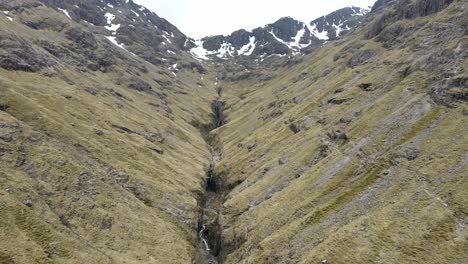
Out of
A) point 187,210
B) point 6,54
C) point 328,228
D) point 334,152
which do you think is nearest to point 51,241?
point 187,210

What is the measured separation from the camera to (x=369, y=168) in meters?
85.3

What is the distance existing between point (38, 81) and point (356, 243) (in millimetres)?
128841

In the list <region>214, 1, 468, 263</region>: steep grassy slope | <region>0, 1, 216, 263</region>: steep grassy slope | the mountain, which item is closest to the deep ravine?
the mountain

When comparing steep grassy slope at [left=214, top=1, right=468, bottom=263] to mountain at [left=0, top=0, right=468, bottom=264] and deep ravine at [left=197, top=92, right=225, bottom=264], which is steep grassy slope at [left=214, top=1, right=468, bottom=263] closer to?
mountain at [left=0, top=0, right=468, bottom=264]

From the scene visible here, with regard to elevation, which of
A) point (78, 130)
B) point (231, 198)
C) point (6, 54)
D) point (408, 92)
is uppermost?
point (6, 54)

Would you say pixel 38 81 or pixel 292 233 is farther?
pixel 38 81

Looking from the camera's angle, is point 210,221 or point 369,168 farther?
point 210,221

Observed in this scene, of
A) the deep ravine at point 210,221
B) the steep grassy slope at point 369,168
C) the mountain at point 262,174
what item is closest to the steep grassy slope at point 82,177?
the mountain at point 262,174

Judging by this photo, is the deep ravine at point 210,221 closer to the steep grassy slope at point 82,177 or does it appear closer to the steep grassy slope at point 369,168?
the steep grassy slope at point 82,177

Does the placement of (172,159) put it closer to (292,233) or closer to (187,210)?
(187,210)

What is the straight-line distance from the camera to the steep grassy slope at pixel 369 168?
209ft

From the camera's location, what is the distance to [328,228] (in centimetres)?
7225

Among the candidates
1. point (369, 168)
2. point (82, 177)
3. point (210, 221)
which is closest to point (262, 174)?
point (210, 221)

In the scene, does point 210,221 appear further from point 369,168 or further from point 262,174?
point 369,168
